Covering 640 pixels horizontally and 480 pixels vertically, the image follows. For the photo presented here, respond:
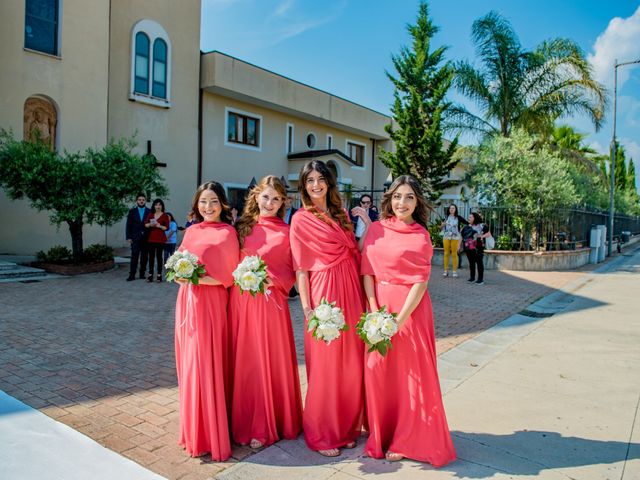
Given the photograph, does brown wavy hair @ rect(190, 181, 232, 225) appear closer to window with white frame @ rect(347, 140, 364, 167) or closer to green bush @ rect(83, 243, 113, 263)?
green bush @ rect(83, 243, 113, 263)

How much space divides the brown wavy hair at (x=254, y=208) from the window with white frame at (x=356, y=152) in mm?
24619

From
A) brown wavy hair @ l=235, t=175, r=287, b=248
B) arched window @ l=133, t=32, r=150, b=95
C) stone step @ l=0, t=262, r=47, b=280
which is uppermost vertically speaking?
arched window @ l=133, t=32, r=150, b=95

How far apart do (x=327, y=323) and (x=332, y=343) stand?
1.15ft

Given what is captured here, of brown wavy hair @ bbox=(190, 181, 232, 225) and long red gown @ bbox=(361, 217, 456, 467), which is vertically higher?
brown wavy hair @ bbox=(190, 181, 232, 225)

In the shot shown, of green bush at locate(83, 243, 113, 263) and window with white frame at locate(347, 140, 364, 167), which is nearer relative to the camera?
green bush at locate(83, 243, 113, 263)

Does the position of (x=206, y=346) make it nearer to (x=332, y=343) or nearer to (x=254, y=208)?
(x=332, y=343)

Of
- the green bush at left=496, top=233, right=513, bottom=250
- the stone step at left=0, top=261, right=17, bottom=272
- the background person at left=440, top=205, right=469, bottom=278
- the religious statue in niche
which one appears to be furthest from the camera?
the green bush at left=496, top=233, right=513, bottom=250

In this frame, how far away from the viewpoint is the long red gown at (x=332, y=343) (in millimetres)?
3418

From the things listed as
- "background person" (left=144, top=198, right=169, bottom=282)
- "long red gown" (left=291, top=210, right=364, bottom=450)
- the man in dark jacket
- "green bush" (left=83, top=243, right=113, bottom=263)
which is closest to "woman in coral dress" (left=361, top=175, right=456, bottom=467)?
"long red gown" (left=291, top=210, right=364, bottom=450)

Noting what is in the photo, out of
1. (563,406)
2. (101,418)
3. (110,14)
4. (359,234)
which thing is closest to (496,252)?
(563,406)

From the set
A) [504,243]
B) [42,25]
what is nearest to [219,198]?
[504,243]

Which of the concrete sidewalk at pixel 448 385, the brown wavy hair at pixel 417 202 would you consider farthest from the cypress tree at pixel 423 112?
the brown wavy hair at pixel 417 202

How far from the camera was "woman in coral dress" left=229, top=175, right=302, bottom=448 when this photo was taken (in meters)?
3.53

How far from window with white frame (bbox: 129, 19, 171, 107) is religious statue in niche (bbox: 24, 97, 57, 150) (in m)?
2.95
